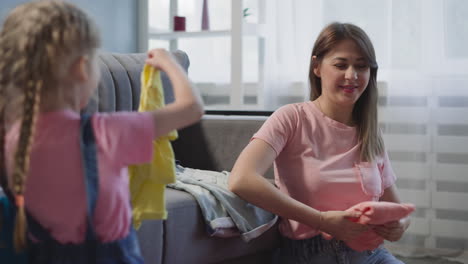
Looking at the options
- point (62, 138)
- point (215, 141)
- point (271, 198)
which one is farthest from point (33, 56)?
point (215, 141)

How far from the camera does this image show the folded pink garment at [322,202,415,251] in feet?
4.62

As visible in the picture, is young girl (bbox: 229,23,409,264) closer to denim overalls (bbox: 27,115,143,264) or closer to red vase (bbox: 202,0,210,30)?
denim overalls (bbox: 27,115,143,264)

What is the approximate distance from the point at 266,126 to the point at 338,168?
0.22 metres

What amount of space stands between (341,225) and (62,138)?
836mm

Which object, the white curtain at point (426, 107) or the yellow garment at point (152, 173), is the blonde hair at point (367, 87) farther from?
the white curtain at point (426, 107)

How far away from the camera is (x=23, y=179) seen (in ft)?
2.71

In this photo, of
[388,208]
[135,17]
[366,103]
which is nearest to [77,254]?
[388,208]

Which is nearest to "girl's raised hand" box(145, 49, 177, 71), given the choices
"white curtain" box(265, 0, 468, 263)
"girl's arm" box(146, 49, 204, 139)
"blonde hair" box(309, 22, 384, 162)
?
"girl's arm" box(146, 49, 204, 139)

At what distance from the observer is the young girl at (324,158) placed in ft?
5.06

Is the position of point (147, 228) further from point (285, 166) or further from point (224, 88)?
point (224, 88)

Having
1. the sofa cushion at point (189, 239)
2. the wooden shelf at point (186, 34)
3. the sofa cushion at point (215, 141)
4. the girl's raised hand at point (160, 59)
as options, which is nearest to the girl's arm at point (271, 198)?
the sofa cushion at point (189, 239)

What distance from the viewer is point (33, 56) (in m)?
0.82

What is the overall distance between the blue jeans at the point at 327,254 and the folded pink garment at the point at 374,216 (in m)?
0.04

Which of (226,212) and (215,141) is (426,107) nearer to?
(215,141)
